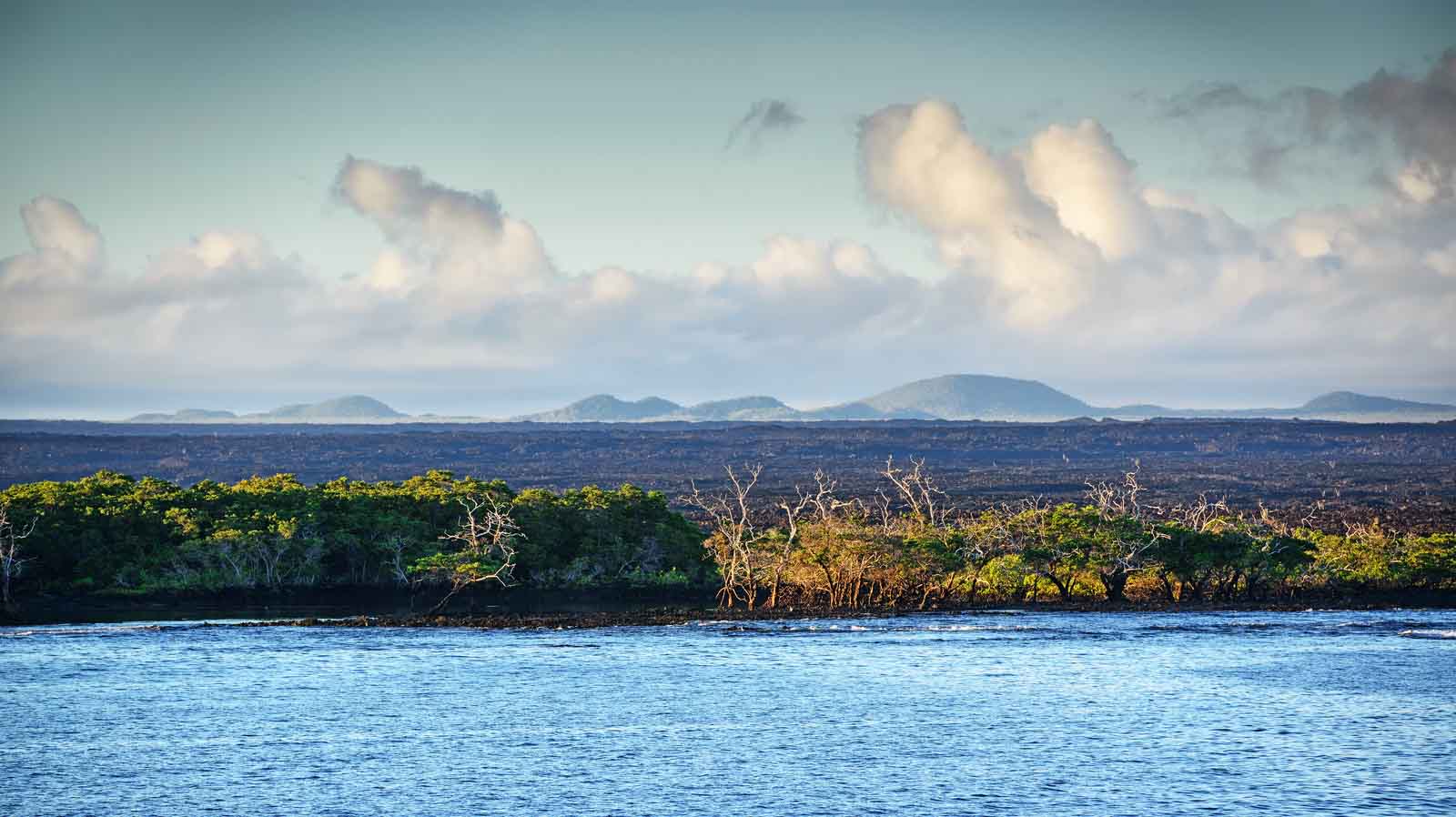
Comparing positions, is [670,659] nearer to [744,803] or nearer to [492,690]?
[492,690]

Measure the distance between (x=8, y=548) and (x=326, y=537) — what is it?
55.5 ft

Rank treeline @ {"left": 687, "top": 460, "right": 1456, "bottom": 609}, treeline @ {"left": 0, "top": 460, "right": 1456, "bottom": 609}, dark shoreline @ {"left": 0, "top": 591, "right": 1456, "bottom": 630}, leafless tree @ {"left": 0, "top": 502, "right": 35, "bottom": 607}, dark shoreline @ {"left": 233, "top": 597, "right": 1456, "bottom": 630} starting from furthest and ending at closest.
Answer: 1. treeline @ {"left": 0, "top": 460, "right": 1456, "bottom": 609}
2. leafless tree @ {"left": 0, "top": 502, "right": 35, "bottom": 607}
3. treeline @ {"left": 687, "top": 460, "right": 1456, "bottom": 609}
4. dark shoreline @ {"left": 0, "top": 591, "right": 1456, "bottom": 630}
5. dark shoreline @ {"left": 233, "top": 597, "right": 1456, "bottom": 630}

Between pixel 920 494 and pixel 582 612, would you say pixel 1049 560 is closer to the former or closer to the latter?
pixel 582 612

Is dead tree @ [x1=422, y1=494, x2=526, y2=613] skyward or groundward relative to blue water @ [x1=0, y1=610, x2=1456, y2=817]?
skyward

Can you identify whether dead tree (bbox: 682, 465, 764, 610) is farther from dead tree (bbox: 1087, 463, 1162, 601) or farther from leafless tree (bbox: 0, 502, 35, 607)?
leafless tree (bbox: 0, 502, 35, 607)

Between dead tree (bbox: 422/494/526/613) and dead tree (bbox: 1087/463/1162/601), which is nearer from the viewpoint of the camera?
dead tree (bbox: 1087/463/1162/601)

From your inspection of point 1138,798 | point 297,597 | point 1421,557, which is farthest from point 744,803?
point 1421,557

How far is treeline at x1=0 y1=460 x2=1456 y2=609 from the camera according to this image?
7950 cm

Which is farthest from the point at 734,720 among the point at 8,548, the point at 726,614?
the point at 8,548

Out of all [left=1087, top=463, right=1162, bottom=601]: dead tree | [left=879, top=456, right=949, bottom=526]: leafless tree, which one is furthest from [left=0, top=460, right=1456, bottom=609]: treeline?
[left=879, top=456, right=949, bottom=526]: leafless tree

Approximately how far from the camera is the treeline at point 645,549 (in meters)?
79.5

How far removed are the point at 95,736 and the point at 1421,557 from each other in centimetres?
7064

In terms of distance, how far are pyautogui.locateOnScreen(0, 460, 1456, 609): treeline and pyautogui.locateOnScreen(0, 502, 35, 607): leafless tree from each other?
0.68 feet

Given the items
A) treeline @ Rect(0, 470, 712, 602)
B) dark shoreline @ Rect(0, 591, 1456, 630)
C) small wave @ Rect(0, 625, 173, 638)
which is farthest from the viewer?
treeline @ Rect(0, 470, 712, 602)
